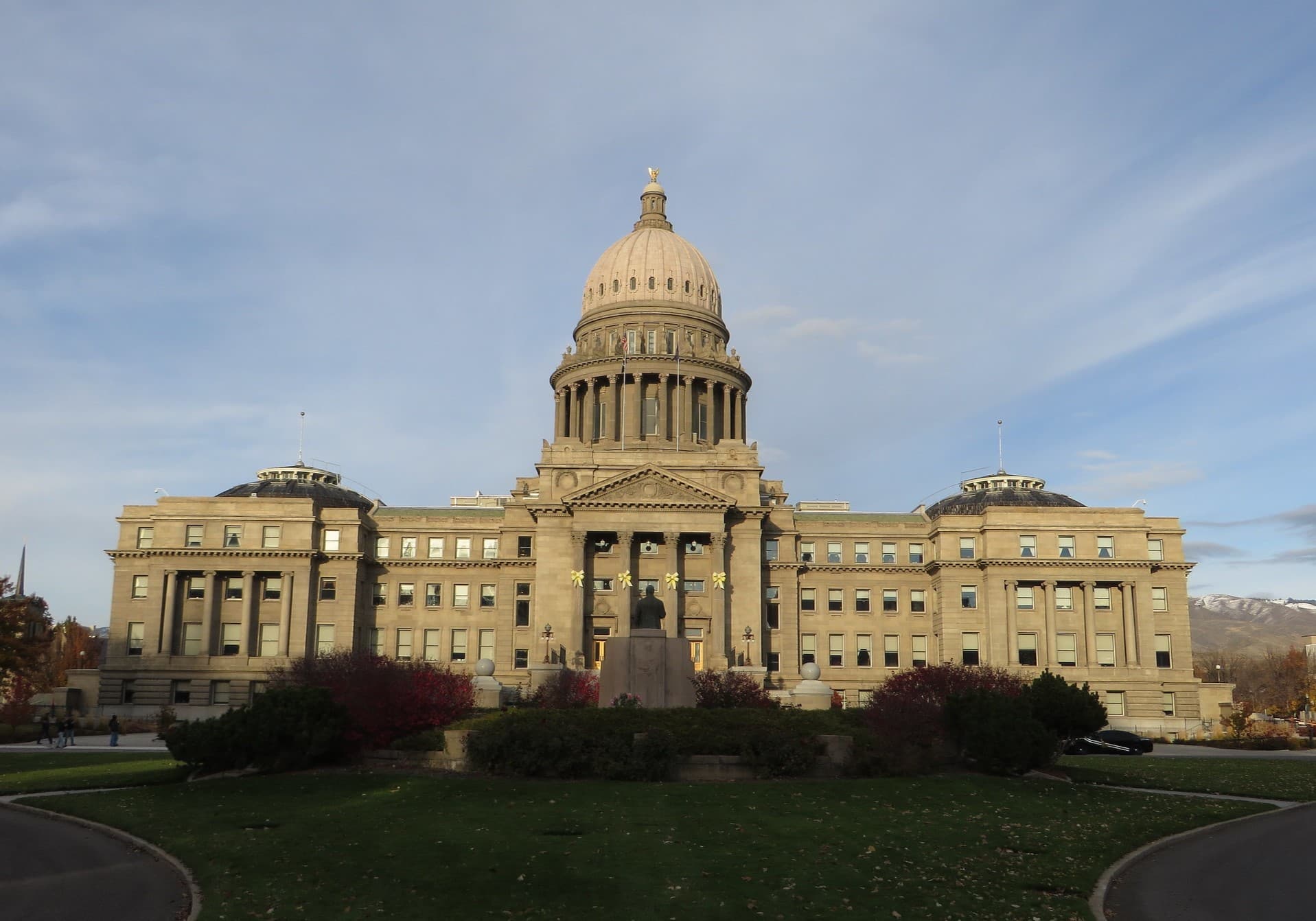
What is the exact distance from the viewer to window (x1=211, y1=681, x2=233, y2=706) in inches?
3396

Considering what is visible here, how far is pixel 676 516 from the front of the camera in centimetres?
8219

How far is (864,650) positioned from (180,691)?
51.1 m

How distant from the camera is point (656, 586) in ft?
276

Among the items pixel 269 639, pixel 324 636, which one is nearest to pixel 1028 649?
pixel 324 636

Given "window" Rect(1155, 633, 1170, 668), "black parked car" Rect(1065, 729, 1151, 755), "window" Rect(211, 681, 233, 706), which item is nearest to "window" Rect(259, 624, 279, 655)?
"window" Rect(211, 681, 233, 706)

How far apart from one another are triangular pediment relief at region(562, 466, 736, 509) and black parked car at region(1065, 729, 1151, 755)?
29370 mm

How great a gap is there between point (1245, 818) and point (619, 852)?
60.0 ft

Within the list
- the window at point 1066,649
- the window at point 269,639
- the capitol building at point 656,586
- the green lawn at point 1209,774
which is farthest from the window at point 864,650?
the window at point 269,639

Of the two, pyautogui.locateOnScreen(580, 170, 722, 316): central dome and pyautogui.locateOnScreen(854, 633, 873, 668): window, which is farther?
pyautogui.locateOnScreen(580, 170, 722, 316): central dome

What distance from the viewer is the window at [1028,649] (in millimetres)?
88188

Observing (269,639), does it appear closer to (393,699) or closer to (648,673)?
(648,673)

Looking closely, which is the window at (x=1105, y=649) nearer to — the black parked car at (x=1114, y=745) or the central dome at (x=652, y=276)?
the black parked car at (x=1114, y=745)

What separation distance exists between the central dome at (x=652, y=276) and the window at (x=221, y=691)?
45925 millimetres

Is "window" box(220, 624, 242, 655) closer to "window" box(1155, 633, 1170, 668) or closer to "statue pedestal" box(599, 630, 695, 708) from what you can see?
"statue pedestal" box(599, 630, 695, 708)
